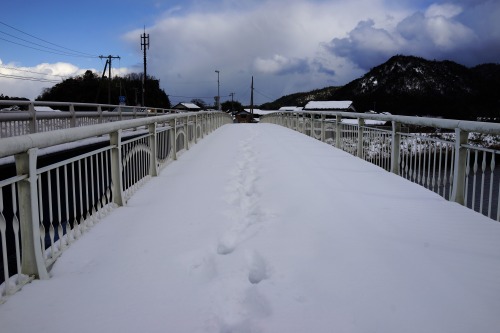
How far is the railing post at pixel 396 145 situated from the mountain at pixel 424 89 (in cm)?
7117

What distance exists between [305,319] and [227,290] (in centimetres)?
61

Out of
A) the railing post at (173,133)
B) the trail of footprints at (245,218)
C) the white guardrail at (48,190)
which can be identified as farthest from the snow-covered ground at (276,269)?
the railing post at (173,133)

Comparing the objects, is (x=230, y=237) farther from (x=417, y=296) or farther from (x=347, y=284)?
(x=417, y=296)

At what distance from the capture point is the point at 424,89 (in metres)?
122

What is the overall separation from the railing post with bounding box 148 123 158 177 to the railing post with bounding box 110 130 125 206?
6.90ft

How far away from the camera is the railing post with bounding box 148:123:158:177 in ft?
23.8

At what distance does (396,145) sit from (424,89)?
416 feet

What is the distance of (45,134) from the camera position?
3.08m

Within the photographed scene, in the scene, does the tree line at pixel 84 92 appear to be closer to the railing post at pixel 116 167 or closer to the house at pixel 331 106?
the house at pixel 331 106

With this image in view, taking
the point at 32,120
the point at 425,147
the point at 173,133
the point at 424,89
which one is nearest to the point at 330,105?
the point at 424,89

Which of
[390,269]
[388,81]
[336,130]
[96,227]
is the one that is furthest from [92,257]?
[388,81]

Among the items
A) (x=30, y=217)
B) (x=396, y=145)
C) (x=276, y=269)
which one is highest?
(x=396, y=145)

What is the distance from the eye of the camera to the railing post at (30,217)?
9.40 ft

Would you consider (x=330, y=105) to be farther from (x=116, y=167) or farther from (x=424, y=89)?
(x=116, y=167)
